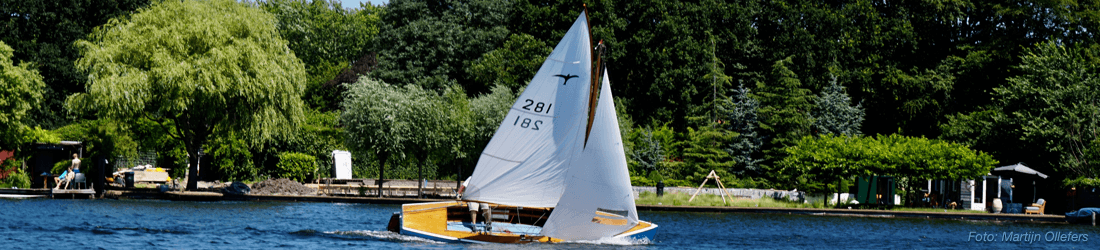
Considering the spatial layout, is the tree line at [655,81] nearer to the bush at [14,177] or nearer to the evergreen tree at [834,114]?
the evergreen tree at [834,114]

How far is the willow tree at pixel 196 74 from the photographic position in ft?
146

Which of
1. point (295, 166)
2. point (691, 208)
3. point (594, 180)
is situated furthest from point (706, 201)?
point (594, 180)

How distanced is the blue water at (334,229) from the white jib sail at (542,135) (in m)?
1.51

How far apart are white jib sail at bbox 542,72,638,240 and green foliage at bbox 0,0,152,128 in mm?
43711

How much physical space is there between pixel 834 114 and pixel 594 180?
36563 millimetres

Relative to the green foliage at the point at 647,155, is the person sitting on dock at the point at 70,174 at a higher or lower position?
lower

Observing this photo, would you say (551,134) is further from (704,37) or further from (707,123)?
(704,37)

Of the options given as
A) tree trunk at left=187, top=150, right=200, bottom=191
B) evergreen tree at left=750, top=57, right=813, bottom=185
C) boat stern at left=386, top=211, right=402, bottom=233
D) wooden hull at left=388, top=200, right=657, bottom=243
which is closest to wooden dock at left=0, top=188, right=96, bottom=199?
tree trunk at left=187, top=150, right=200, bottom=191

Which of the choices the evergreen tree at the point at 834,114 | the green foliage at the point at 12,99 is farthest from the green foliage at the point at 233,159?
the evergreen tree at the point at 834,114

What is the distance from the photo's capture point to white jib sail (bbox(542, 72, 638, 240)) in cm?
2577

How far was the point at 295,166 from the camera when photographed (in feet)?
181

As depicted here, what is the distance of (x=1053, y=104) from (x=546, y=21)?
89.6 ft

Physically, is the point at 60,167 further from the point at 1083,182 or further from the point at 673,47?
the point at 1083,182

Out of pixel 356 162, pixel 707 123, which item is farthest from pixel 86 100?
pixel 707 123
